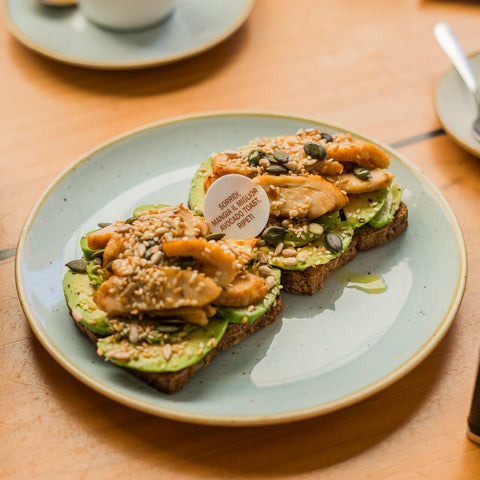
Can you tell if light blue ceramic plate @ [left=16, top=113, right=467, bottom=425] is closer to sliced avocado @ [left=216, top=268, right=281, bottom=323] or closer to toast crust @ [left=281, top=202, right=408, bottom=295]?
toast crust @ [left=281, top=202, right=408, bottom=295]

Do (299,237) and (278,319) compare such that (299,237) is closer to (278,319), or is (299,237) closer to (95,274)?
(278,319)

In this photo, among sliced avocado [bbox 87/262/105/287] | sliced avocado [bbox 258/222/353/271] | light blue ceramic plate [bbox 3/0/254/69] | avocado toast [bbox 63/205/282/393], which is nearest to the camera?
avocado toast [bbox 63/205/282/393]

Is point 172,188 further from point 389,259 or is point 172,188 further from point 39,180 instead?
point 389,259

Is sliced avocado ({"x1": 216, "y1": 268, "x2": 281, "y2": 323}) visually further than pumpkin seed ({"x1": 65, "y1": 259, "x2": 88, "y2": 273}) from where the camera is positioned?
No

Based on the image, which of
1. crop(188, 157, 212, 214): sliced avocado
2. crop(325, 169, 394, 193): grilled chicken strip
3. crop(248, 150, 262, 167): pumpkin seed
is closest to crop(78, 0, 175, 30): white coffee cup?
crop(188, 157, 212, 214): sliced avocado

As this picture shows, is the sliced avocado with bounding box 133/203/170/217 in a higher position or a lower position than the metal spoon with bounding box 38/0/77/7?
lower

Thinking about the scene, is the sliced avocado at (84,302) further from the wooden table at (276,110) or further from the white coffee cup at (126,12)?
the white coffee cup at (126,12)

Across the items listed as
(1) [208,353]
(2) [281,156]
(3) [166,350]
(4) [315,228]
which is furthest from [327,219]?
(3) [166,350]
